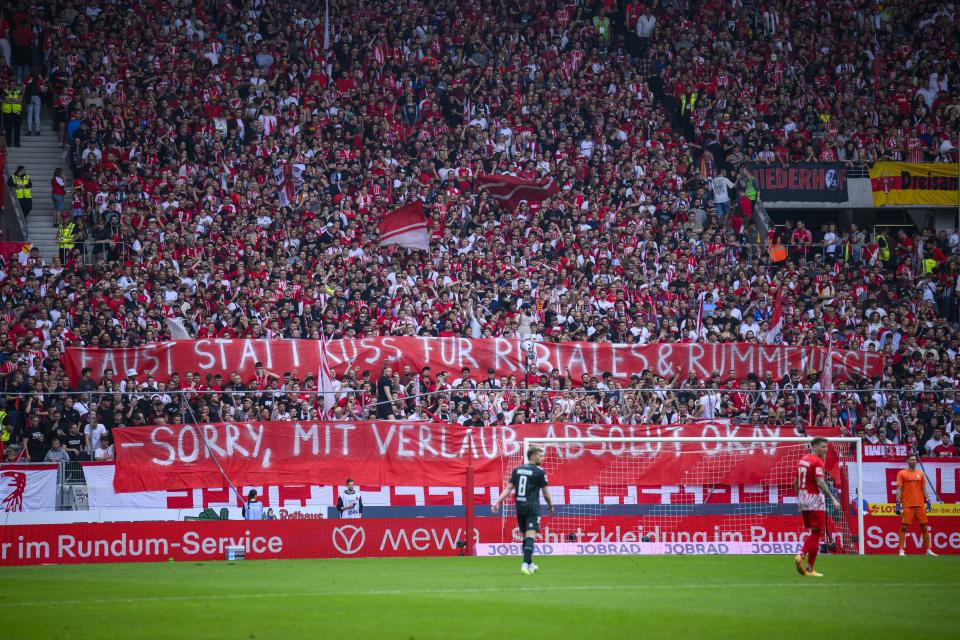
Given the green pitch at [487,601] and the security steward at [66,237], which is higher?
the security steward at [66,237]

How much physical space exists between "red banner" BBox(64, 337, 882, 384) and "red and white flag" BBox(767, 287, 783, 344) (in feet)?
6.52

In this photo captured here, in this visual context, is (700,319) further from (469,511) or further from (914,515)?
(469,511)

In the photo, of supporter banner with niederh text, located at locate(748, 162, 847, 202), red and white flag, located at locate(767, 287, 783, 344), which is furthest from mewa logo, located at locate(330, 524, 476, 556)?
supporter banner with niederh text, located at locate(748, 162, 847, 202)

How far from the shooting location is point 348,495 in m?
26.0

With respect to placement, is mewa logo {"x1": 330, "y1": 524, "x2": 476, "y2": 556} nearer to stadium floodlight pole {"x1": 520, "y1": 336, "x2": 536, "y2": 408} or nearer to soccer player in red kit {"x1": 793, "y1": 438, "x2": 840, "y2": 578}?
stadium floodlight pole {"x1": 520, "y1": 336, "x2": 536, "y2": 408}

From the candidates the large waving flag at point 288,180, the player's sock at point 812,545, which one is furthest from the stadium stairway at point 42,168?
the player's sock at point 812,545

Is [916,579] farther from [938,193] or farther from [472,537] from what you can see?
[938,193]

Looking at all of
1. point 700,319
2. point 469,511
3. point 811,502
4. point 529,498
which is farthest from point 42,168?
point 811,502

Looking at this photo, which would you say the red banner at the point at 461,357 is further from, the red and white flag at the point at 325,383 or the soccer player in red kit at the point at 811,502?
the soccer player in red kit at the point at 811,502

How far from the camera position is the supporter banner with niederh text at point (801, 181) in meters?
40.3

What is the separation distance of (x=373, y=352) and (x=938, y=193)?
21544 millimetres

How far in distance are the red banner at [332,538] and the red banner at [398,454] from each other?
5.90 ft

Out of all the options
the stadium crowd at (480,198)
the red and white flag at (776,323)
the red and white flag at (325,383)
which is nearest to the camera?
the red and white flag at (325,383)

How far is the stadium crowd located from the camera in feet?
93.9
